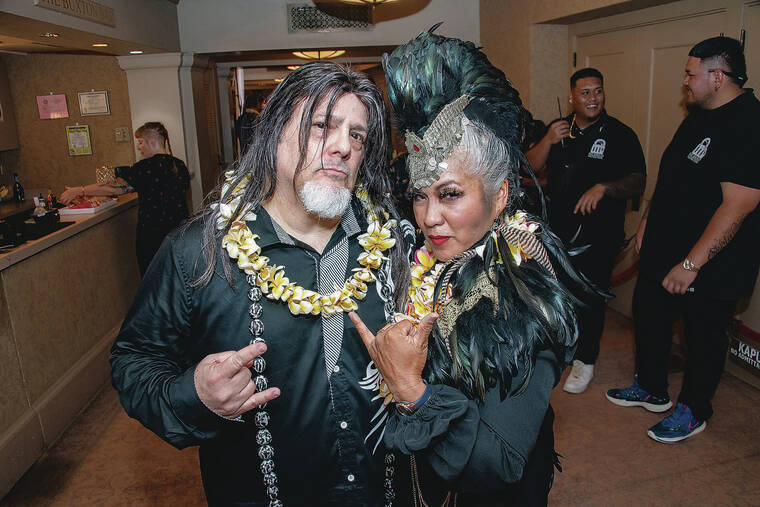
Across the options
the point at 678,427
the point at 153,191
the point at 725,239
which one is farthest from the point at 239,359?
the point at 153,191

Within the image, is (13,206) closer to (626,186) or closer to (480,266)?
(626,186)

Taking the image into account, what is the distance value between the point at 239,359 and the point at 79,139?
678 cm

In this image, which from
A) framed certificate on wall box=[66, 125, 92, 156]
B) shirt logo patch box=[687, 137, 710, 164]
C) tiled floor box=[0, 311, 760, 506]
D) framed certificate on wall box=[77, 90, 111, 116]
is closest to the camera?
tiled floor box=[0, 311, 760, 506]

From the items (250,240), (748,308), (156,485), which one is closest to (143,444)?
(156,485)

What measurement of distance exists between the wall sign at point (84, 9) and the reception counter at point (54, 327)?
1.37 metres

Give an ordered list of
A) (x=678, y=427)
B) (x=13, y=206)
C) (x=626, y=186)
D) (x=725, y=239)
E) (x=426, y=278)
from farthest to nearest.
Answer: (x=13, y=206) → (x=626, y=186) → (x=678, y=427) → (x=725, y=239) → (x=426, y=278)

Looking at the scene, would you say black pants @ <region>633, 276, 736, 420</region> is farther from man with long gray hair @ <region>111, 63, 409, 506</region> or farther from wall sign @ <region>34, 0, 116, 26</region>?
wall sign @ <region>34, 0, 116, 26</region>

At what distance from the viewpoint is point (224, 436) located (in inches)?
54.7

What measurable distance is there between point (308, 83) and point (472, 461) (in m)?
0.96

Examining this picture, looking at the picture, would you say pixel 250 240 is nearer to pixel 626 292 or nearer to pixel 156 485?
pixel 156 485

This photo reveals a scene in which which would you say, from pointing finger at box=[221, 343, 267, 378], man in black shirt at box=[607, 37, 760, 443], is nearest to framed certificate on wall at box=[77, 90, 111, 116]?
man in black shirt at box=[607, 37, 760, 443]

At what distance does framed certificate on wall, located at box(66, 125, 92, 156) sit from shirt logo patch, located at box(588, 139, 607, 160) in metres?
5.88

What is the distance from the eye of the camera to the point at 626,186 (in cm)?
328

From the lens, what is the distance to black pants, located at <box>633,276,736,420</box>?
283cm
